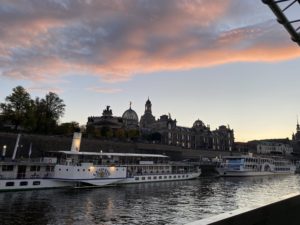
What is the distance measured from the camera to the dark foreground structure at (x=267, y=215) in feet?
15.4

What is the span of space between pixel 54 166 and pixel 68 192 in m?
7.33

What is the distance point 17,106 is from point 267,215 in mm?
85236

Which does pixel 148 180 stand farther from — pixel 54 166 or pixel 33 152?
pixel 33 152

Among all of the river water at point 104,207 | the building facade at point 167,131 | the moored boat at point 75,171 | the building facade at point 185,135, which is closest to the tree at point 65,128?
the moored boat at point 75,171

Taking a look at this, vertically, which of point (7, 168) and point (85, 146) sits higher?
point (85, 146)

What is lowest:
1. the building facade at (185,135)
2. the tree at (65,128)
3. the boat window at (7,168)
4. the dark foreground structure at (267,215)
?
the dark foreground structure at (267,215)

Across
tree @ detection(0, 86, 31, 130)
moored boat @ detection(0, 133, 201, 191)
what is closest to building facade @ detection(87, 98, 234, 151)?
tree @ detection(0, 86, 31, 130)

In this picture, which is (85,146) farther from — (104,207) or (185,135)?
(185,135)

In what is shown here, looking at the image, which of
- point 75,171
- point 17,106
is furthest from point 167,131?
point 75,171

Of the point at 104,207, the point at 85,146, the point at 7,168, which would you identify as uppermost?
the point at 85,146

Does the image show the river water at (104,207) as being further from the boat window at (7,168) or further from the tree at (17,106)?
the tree at (17,106)

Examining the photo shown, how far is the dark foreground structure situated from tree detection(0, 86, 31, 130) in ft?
267

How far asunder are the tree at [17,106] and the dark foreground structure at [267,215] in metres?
81.3

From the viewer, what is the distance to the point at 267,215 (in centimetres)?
599
